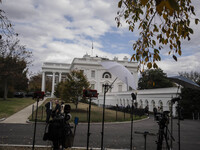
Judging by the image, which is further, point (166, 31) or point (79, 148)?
point (79, 148)

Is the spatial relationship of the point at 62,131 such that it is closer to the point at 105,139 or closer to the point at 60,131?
the point at 60,131

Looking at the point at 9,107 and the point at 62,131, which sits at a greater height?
the point at 62,131

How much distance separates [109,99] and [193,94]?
3113 centimetres

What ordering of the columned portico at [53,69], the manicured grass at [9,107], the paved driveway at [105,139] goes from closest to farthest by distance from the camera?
the paved driveway at [105,139], the manicured grass at [9,107], the columned portico at [53,69]

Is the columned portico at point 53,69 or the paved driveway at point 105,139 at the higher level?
the columned portico at point 53,69

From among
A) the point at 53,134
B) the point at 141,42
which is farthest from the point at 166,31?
the point at 53,134

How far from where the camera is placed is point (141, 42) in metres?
5.45

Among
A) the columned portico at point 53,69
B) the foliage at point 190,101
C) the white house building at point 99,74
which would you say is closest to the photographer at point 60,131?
the foliage at point 190,101

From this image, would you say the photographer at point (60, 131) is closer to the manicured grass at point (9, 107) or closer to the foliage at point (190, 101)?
the manicured grass at point (9, 107)

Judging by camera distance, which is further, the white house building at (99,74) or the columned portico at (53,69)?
the columned portico at (53,69)

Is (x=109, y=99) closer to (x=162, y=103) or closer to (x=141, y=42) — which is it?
(x=162, y=103)

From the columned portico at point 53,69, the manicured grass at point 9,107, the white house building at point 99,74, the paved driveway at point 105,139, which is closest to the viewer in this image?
the paved driveway at point 105,139

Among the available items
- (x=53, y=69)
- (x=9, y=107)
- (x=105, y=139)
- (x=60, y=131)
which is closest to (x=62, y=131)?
(x=60, y=131)

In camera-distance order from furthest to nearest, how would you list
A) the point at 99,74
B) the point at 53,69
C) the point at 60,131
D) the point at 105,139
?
the point at 53,69
the point at 99,74
the point at 105,139
the point at 60,131
